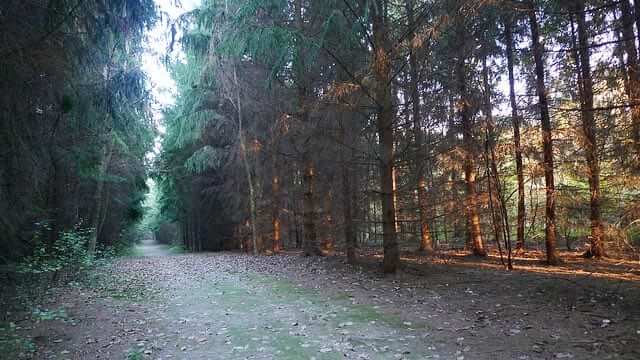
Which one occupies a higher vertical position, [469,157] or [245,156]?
[245,156]

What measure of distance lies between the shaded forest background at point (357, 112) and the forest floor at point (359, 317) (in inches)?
45.2

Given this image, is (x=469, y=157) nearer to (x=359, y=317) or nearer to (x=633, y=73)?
(x=633, y=73)

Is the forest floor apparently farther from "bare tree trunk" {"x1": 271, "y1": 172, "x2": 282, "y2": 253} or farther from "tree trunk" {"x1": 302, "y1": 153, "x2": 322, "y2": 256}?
"bare tree trunk" {"x1": 271, "y1": 172, "x2": 282, "y2": 253}

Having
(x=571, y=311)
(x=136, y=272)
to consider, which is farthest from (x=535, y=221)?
(x=136, y=272)

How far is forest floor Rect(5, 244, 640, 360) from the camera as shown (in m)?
5.16

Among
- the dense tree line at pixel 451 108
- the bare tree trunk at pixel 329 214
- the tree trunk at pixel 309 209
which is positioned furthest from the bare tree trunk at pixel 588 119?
the tree trunk at pixel 309 209

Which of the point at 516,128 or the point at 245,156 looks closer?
the point at 516,128

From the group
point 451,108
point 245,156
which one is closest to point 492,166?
point 451,108

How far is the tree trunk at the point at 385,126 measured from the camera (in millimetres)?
9633

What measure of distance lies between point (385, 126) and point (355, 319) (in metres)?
5.14

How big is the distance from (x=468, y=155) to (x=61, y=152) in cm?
1005

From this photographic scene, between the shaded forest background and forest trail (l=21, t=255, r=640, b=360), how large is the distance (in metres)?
1.25

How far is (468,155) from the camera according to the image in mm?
11703

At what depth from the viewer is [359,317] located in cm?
671
